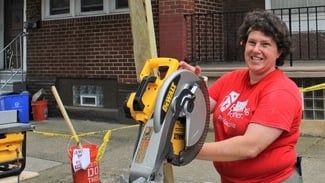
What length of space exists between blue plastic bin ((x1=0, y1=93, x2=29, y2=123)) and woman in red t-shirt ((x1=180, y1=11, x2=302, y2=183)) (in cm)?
750

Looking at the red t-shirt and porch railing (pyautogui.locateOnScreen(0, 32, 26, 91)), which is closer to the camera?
the red t-shirt

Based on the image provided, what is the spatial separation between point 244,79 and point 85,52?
777cm

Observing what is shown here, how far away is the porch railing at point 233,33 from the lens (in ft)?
28.3

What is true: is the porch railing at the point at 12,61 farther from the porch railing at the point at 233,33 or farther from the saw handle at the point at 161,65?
the saw handle at the point at 161,65

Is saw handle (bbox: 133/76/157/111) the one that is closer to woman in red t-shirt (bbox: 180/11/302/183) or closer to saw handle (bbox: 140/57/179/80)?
saw handle (bbox: 140/57/179/80)

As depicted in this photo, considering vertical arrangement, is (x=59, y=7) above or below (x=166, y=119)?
above

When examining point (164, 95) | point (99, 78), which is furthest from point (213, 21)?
point (164, 95)

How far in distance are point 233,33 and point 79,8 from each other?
10.5ft

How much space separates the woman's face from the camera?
230 centimetres

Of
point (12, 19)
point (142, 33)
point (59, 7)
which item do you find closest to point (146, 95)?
point (142, 33)

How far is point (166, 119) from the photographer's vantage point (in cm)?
184

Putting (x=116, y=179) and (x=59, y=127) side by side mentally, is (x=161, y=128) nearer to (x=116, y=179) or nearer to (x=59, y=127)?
(x=116, y=179)

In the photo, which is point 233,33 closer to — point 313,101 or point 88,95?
point 313,101

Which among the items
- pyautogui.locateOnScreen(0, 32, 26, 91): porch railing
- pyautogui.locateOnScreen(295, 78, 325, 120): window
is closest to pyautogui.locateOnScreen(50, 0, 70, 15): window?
pyautogui.locateOnScreen(0, 32, 26, 91): porch railing
